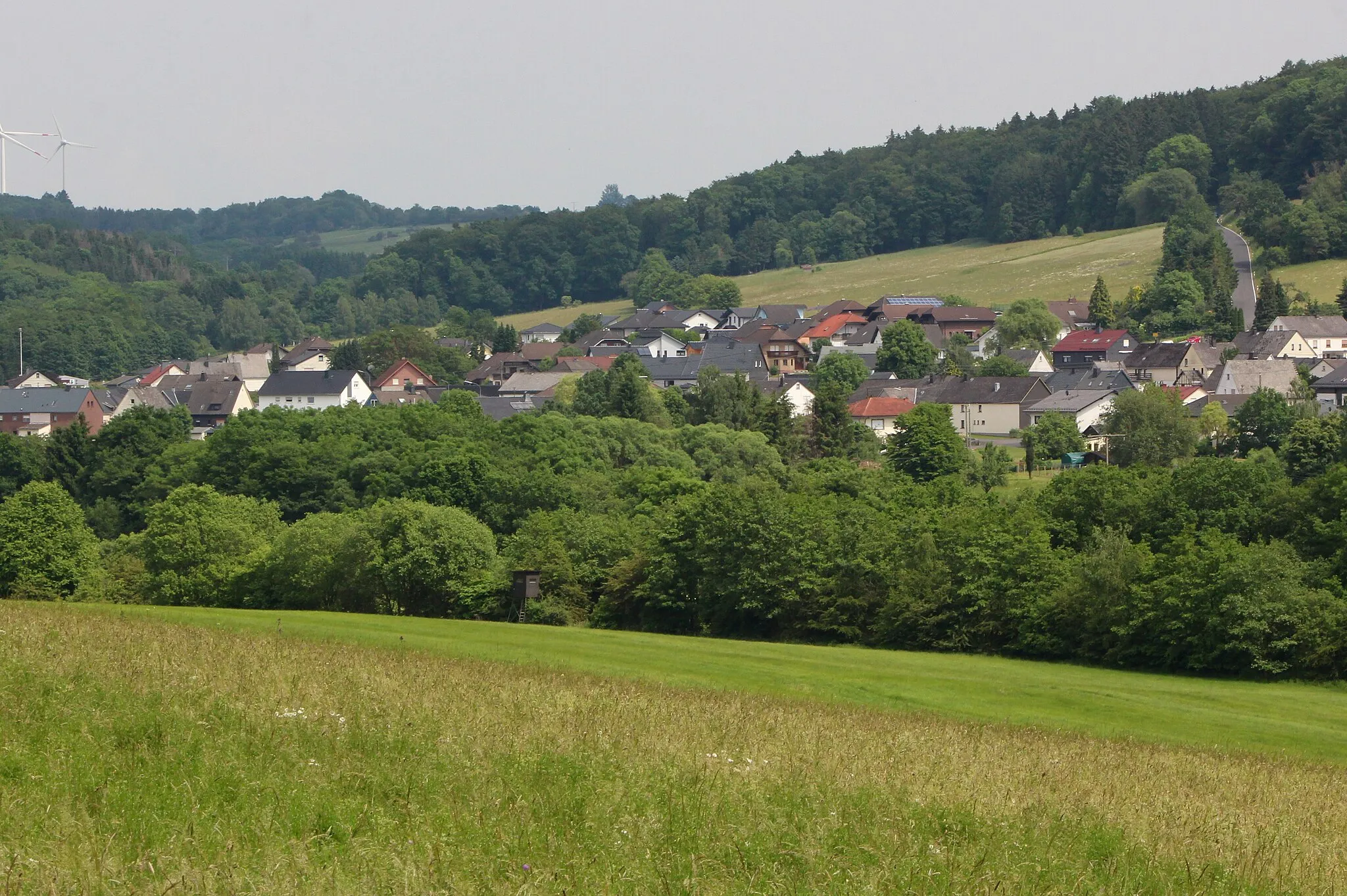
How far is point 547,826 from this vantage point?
8.96 meters

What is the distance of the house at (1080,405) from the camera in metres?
90.9

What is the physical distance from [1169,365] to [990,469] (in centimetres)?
4065

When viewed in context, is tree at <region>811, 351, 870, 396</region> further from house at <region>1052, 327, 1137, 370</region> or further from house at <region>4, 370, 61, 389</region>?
house at <region>4, 370, 61, 389</region>

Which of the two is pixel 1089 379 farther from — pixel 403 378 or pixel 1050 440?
pixel 403 378

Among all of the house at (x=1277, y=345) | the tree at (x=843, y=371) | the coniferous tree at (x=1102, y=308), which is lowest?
the tree at (x=843, y=371)

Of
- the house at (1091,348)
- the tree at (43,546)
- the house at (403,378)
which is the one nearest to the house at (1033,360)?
the house at (1091,348)

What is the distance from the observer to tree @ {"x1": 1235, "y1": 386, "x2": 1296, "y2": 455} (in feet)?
253

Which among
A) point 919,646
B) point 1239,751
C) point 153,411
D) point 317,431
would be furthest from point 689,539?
point 153,411

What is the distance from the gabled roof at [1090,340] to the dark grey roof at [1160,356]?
20.6ft

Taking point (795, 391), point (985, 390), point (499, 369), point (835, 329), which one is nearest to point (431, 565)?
point (985, 390)

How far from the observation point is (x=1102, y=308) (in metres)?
134

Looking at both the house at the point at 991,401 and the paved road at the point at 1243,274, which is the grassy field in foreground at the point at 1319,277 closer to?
the paved road at the point at 1243,274

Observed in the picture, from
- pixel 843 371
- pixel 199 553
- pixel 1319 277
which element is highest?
pixel 1319 277

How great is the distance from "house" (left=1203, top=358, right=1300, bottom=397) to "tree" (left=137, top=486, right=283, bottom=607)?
224 feet
